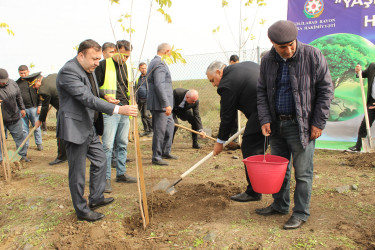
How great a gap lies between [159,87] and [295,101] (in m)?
2.90

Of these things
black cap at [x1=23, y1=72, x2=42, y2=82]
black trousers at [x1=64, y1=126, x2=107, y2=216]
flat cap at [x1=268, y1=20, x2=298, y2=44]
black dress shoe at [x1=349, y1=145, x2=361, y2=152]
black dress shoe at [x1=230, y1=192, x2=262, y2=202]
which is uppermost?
flat cap at [x1=268, y1=20, x2=298, y2=44]

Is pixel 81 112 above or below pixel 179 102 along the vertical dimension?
above

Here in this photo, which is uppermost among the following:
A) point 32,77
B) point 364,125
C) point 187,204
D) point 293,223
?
point 32,77

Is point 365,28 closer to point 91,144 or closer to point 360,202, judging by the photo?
point 360,202

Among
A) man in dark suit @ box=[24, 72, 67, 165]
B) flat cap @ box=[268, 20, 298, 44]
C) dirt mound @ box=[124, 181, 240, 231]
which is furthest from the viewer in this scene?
man in dark suit @ box=[24, 72, 67, 165]

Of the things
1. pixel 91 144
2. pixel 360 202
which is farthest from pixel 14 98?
pixel 360 202

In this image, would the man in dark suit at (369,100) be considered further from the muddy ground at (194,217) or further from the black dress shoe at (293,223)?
the black dress shoe at (293,223)

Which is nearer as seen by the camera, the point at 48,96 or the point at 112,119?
the point at 112,119

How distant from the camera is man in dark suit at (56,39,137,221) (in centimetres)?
281

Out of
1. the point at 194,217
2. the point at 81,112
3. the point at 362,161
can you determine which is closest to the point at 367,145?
the point at 362,161

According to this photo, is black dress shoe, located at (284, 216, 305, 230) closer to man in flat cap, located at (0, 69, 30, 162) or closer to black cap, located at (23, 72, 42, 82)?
man in flat cap, located at (0, 69, 30, 162)

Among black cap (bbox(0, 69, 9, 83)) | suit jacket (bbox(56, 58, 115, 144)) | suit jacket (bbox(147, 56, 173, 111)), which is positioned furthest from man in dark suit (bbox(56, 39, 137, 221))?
black cap (bbox(0, 69, 9, 83))

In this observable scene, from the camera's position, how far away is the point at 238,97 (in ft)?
10.4

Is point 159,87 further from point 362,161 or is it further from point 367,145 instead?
point 367,145
